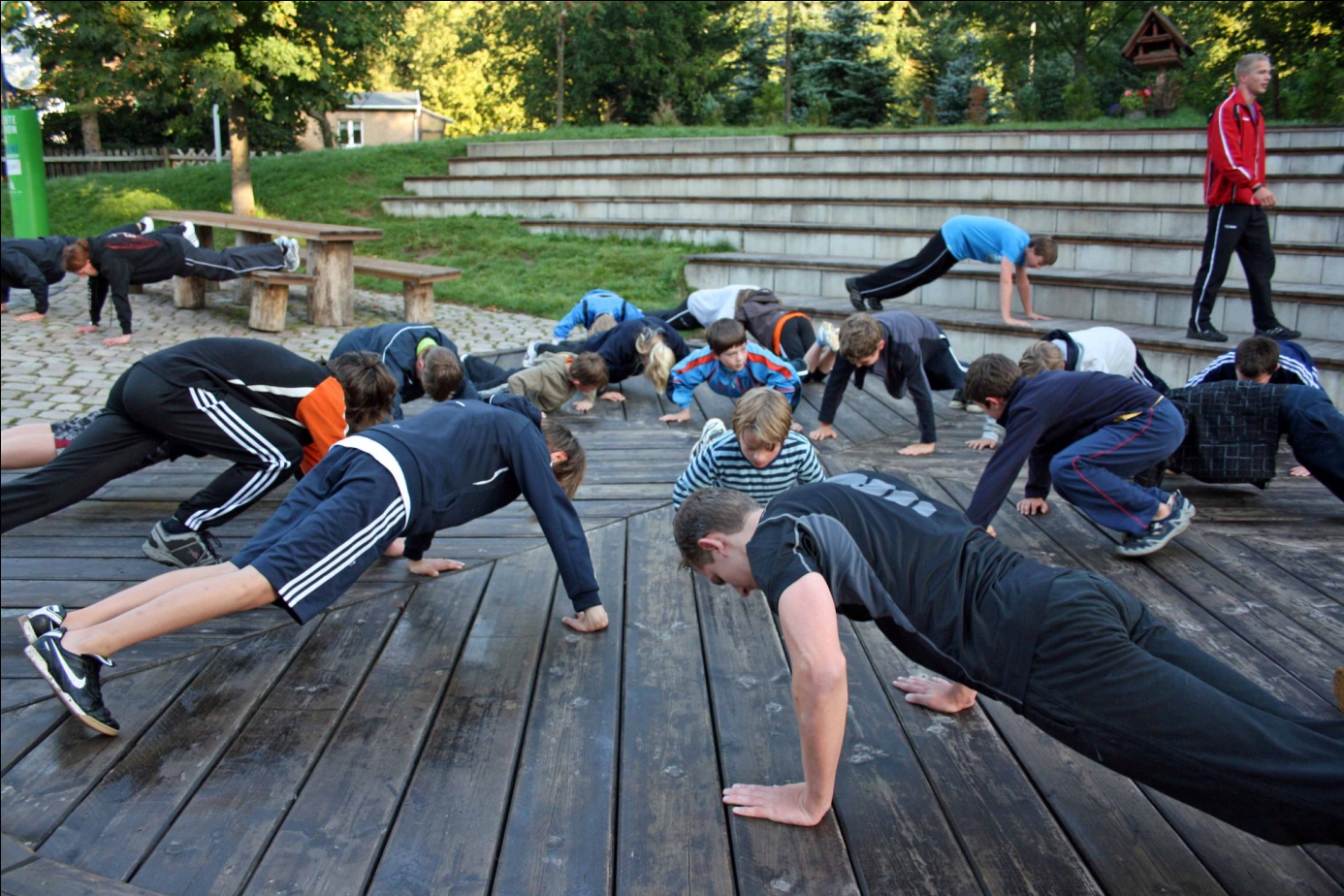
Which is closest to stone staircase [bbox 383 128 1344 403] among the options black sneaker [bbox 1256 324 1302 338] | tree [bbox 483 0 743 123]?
black sneaker [bbox 1256 324 1302 338]

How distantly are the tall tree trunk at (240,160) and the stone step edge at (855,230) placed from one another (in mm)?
3752

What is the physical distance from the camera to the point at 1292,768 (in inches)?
73.1

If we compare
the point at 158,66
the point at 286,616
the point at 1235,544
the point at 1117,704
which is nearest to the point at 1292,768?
the point at 1117,704

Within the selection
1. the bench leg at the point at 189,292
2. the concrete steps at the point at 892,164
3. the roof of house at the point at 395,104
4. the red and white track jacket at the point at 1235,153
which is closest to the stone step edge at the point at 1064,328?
the red and white track jacket at the point at 1235,153

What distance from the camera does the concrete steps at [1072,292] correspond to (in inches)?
273

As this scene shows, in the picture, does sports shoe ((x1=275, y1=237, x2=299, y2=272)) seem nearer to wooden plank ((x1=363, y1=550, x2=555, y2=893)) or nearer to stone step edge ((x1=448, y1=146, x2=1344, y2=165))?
stone step edge ((x1=448, y1=146, x2=1344, y2=165))

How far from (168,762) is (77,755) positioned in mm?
232

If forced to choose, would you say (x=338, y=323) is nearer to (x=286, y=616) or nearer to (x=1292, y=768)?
(x=286, y=616)

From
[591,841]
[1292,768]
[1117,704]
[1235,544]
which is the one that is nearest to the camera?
[1292,768]

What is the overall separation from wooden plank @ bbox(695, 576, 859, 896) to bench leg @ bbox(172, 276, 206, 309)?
25.4 feet

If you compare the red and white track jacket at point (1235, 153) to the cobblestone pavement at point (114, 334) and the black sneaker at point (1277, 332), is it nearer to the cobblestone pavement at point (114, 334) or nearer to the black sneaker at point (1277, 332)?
the black sneaker at point (1277, 332)

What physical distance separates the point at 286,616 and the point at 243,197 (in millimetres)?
11711

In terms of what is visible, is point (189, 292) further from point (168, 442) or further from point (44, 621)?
point (44, 621)

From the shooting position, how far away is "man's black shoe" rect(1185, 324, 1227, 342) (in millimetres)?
6746
